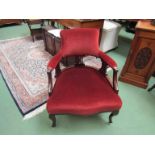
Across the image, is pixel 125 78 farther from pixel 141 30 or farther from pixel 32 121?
pixel 32 121

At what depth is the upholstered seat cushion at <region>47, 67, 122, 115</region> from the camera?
1.16 meters

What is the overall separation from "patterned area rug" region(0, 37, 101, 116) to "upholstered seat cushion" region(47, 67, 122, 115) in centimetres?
55

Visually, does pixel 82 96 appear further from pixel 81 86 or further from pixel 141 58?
pixel 141 58

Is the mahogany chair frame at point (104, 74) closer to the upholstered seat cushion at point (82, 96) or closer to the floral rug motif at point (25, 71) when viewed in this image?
the upholstered seat cushion at point (82, 96)

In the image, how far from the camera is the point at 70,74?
4.83ft

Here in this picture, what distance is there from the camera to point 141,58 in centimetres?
189

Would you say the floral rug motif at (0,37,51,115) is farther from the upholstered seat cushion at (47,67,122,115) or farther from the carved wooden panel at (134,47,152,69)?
the carved wooden panel at (134,47,152,69)

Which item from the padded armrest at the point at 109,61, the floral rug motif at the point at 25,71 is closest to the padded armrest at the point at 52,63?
the padded armrest at the point at 109,61

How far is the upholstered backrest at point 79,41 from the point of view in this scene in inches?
57.7

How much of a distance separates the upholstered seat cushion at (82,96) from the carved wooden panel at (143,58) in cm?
74

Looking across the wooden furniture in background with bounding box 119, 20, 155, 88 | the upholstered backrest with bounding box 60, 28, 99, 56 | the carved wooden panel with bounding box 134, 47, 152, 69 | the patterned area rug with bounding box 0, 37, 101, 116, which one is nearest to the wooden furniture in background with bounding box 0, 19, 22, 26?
the patterned area rug with bounding box 0, 37, 101, 116

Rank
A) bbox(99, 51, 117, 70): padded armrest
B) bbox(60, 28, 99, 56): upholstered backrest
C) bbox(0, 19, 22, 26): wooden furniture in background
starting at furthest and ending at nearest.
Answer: bbox(0, 19, 22, 26): wooden furniture in background
bbox(60, 28, 99, 56): upholstered backrest
bbox(99, 51, 117, 70): padded armrest

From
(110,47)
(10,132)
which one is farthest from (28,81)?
(110,47)

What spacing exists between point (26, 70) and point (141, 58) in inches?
65.2
